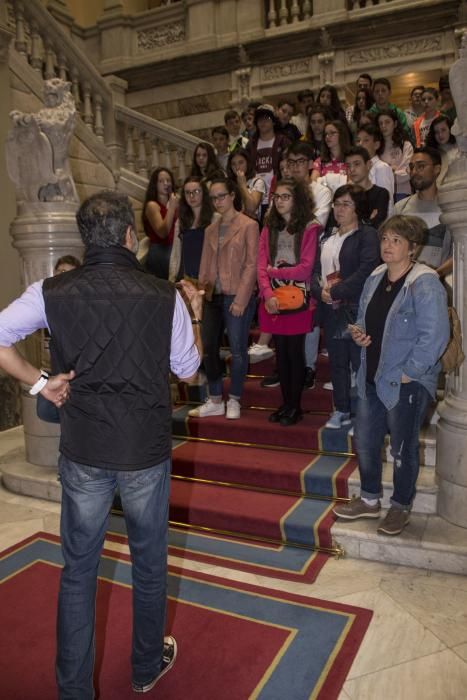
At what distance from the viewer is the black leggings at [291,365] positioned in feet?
13.7

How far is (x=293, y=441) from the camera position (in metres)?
4.25

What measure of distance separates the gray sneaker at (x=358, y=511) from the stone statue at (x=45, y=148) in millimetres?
2846

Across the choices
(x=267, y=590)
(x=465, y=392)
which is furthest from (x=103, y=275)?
(x=465, y=392)

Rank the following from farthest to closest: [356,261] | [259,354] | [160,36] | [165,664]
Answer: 1. [160,36]
2. [259,354]
3. [356,261]
4. [165,664]

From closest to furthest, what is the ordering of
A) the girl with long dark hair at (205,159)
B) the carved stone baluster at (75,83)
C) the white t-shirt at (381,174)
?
1. the white t-shirt at (381,174)
2. the girl with long dark hair at (205,159)
3. the carved stone baluster at (75,83)

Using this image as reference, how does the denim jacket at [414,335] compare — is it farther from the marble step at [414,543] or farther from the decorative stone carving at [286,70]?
the decorative stone carving at [286,70]

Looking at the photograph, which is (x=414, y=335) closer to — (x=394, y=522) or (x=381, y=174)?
(x=394, y=522)

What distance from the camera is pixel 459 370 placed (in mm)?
3320

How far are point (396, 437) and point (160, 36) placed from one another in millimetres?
10187

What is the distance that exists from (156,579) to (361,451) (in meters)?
1.53

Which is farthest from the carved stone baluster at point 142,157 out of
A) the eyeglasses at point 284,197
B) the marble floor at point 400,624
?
the marble floor at point 400,624

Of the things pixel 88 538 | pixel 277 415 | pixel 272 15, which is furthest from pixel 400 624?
pixel 272 15

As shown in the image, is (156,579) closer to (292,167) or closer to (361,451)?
(361,451)

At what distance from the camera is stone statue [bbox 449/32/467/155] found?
10.2 feet
